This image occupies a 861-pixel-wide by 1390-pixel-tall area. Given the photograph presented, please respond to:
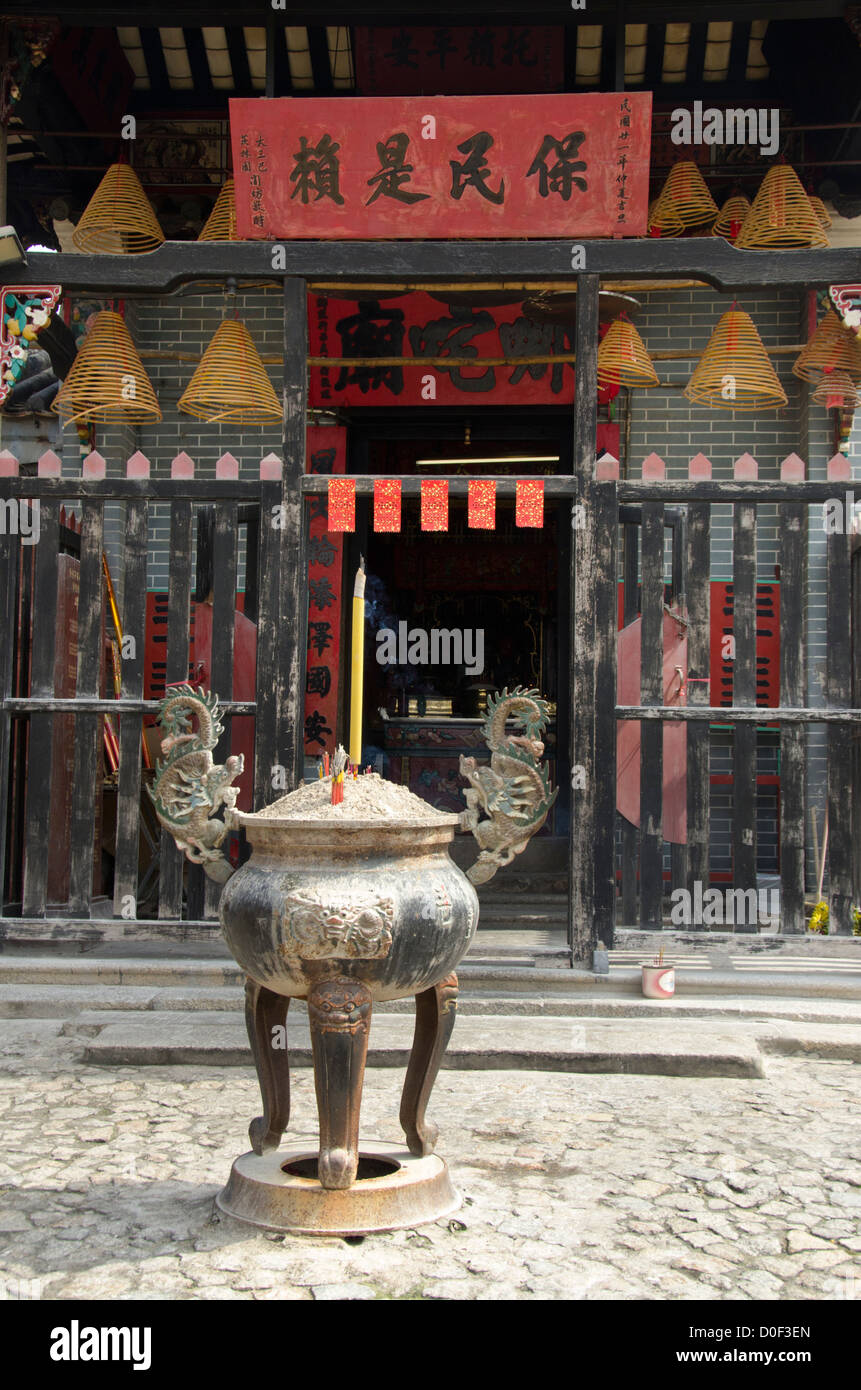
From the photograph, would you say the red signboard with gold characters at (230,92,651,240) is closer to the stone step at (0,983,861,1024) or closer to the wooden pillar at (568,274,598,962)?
the wooden pillar at (568,274,598,962)

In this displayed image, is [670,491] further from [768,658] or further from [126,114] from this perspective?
[126,114]

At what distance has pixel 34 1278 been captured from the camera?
3283 millimetres

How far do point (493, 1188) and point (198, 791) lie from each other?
170cm

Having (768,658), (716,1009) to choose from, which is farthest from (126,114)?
(716,1009)

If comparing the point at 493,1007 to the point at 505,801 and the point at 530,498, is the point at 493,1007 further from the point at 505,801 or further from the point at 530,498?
the point at 530,498

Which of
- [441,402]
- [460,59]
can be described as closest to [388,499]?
[441,402]

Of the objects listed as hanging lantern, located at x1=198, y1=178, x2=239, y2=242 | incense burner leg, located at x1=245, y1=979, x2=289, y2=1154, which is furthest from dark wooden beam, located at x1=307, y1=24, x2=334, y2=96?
incense burner leg, located at x1=245, y1=979, x2=289, y2=1154

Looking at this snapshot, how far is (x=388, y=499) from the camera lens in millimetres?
6785

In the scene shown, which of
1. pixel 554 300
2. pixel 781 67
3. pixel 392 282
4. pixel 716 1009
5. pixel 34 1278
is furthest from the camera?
pixel 781 67

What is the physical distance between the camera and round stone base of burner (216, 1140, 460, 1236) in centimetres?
361

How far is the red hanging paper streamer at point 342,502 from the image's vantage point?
6.79m

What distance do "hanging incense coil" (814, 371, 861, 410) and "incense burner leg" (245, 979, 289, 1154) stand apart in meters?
6.11

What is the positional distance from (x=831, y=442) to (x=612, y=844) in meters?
4.16

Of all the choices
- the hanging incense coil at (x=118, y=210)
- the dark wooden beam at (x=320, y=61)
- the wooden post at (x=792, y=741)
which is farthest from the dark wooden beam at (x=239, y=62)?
the wooden post at (x=792, y=741)
